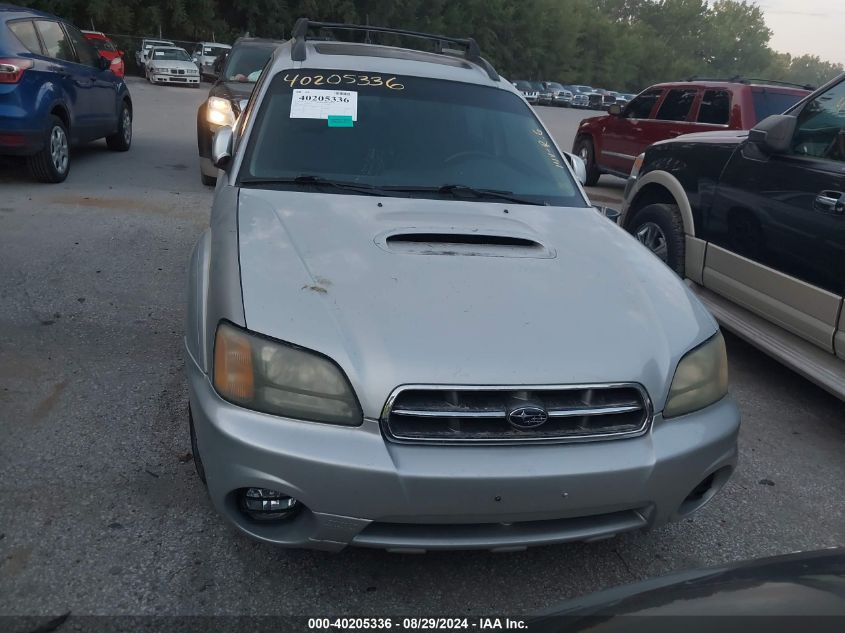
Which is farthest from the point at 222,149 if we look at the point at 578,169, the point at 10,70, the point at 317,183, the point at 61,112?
the point at 61,112

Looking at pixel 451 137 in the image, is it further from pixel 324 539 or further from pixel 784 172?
pixel 324 539

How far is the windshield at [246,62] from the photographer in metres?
9.84

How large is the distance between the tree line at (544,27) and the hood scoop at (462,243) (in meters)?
13.3

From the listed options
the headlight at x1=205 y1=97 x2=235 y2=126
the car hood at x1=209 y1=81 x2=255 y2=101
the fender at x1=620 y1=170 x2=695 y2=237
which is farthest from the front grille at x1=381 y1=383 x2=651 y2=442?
the car hood at x1=209 y1=81 x2=255 y2=101

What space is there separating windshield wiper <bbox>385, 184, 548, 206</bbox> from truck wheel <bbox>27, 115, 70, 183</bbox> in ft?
20.2

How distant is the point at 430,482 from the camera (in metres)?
2.23

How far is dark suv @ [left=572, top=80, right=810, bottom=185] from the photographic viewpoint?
919 centimetres

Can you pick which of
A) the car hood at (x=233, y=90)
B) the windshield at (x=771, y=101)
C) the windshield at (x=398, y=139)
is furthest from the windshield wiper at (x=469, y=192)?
the windshield at (x=771, y=101)

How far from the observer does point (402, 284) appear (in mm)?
2695

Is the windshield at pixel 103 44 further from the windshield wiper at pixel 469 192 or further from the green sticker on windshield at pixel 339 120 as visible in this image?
the windshield wiper at pixel 469 192

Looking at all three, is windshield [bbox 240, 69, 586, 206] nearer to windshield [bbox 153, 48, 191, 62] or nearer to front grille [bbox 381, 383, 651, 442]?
front grille [bbox 381, 383, 651, 442]

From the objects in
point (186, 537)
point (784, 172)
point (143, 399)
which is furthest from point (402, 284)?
point (784, 172)

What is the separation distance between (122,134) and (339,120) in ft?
27.0

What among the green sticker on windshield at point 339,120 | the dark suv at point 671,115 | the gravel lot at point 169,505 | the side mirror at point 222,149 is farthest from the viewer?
the dark suv at point 671,115
